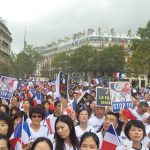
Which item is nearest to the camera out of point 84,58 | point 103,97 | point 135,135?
point 135,135

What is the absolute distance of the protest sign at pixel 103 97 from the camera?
9.44 m

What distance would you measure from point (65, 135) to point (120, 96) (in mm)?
3908

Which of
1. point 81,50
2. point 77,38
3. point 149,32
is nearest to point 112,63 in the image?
point 81,50

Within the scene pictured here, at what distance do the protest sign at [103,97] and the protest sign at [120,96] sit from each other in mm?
311

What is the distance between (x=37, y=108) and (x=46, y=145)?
2.42 m

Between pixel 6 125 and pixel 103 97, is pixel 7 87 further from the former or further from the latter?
pixel 6 125

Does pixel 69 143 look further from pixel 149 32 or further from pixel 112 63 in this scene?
pixel 112 63

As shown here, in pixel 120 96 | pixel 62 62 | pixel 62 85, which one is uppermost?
pixel 62 62

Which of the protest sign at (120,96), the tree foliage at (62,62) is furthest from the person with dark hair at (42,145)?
the tree foliage at (62,62)

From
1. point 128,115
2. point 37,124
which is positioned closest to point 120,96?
point 128,115

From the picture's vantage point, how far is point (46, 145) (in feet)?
14.5

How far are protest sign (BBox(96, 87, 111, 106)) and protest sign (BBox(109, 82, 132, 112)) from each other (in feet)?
1.02

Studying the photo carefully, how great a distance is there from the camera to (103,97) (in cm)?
969

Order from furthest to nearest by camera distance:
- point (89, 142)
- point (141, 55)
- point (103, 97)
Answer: point (141, 55) < point (103, 97) < point (89, 142)
